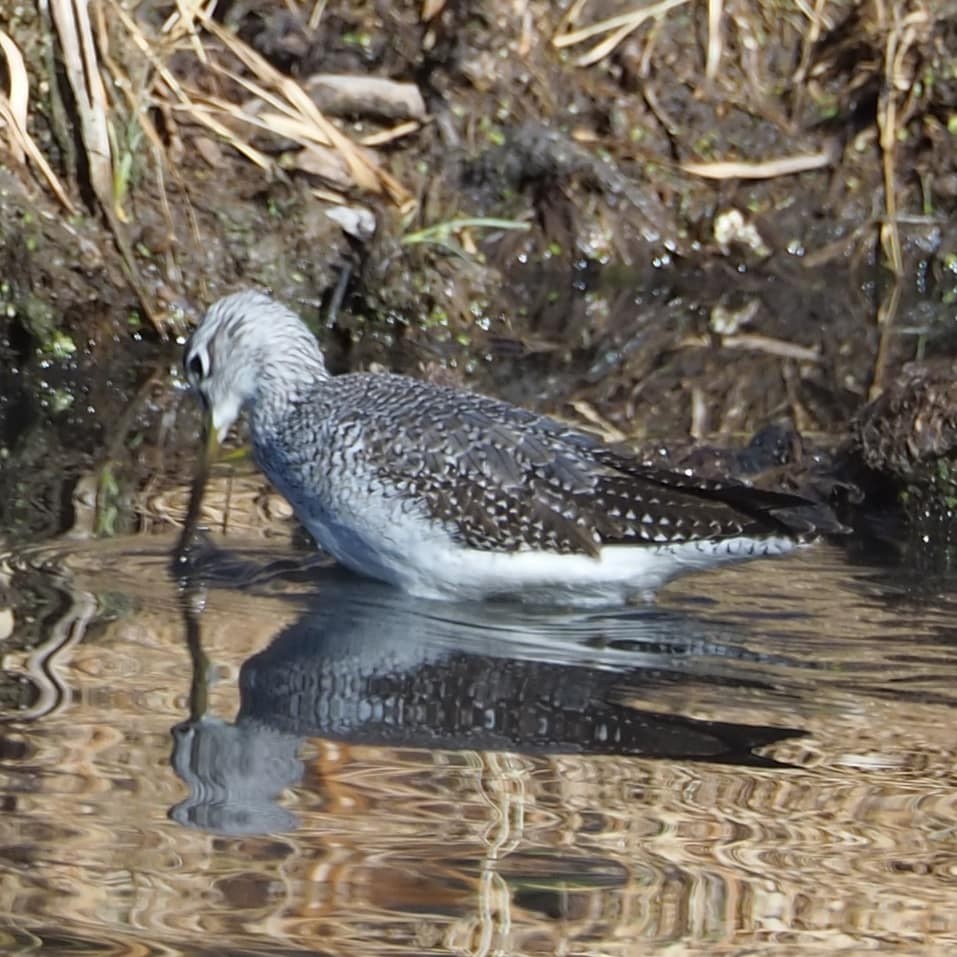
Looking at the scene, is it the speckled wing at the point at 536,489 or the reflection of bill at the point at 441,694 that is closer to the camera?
the reflection of bill at the point at 441,694

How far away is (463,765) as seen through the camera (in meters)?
5.71

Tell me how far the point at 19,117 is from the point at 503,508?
4.37 m

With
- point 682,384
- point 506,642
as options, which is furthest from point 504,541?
point 682,384

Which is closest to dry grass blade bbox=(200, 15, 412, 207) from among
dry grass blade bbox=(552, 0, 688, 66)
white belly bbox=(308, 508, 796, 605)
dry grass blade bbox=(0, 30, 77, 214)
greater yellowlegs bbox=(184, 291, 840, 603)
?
dry grass blade bbox=(0, 30, 77, 214)

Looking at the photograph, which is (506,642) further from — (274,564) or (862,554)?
(862,554)

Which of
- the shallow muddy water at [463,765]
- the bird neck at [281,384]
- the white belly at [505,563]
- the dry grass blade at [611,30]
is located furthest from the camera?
the dry grass blade at [611,30]

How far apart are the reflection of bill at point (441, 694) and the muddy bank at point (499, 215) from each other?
5.26 feet

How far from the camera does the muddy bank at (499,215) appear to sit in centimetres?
1034

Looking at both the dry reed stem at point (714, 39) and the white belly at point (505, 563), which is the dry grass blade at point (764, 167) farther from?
the white belly at point (505, 563)

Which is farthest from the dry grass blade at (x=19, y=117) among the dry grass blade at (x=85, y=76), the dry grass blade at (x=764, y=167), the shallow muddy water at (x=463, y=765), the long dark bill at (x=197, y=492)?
the dry grass blade at (x=764, y=167)

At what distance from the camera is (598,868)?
196 inches

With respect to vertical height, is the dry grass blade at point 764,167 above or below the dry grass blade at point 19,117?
above

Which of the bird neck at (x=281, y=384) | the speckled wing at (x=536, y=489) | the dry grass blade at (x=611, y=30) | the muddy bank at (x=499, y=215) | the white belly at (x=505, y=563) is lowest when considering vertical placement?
the white belly at (x=505, y=563)

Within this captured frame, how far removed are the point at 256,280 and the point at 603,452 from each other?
391 centimetres
